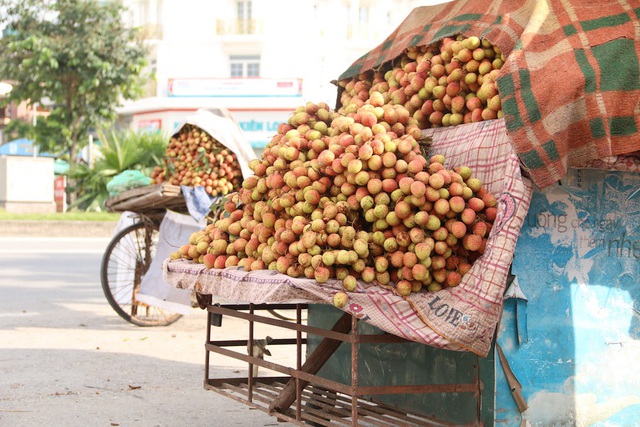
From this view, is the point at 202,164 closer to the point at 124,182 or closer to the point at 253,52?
the point at 124,182

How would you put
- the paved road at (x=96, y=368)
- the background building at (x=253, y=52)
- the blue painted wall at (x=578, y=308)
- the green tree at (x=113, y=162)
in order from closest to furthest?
the blue painted wall at (x=578, y=308), the paved road at (x=96, y=368), the green tree at (x=113, y=162), the background building at (x=253, y=52)

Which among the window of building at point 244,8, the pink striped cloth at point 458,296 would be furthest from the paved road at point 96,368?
the window of building at point 244,8

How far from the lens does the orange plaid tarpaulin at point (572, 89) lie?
3418 millimetres

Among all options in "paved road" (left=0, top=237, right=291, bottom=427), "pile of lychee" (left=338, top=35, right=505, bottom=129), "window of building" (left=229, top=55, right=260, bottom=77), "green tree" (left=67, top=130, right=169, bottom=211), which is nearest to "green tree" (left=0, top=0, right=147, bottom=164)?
"green tree" (left=67, top=130, right=169, bottom=211)

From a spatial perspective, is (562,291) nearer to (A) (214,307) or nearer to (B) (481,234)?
(B) (481,234)

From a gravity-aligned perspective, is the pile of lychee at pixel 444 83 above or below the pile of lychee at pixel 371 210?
above

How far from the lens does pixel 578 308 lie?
3584 millimetres

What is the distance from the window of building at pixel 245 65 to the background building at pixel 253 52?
5cm

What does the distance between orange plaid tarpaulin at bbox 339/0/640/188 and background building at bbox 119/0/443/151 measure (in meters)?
34.9

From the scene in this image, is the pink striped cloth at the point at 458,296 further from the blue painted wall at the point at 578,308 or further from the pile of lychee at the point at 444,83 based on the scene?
the pile of lychee at the point at 444,83

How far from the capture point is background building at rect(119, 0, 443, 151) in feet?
128

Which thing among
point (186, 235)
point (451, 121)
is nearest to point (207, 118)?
point (186, 235)

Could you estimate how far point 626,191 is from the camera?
3664 millimetres

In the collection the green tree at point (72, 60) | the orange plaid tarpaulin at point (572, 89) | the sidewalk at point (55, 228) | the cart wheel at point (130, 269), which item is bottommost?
the sidewalk at point (55, 228)
